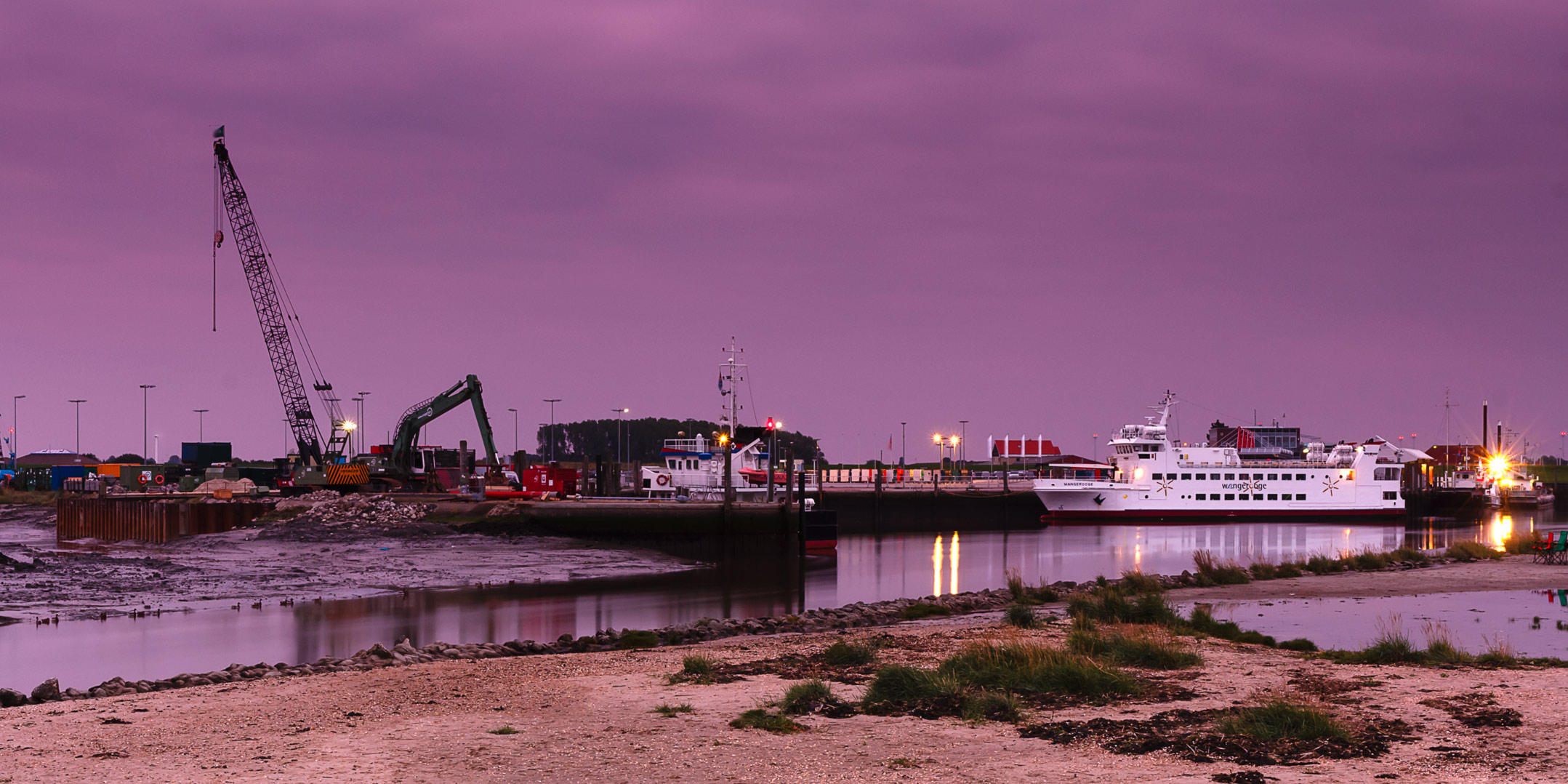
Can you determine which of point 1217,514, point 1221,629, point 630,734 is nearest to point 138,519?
point 1221,629

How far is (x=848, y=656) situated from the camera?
65.4 ft

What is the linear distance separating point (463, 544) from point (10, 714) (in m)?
41.6

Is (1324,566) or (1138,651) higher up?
(1138,651)

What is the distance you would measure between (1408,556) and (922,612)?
23.2m

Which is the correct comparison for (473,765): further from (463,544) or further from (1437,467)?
(1437,467)

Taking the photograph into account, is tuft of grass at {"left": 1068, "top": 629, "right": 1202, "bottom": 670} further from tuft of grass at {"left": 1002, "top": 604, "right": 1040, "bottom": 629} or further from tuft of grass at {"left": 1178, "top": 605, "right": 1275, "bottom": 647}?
tuft of grass at {"left": 1002, "top": 604, "right": 1040, "bottom": 629}

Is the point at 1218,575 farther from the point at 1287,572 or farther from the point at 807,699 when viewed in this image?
the point at 807,699

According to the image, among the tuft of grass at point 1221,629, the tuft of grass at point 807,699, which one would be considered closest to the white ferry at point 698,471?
the tuft of grass at point 1221,629

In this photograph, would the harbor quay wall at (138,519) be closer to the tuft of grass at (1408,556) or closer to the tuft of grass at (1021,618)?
the tuft of grass at (1021,618)

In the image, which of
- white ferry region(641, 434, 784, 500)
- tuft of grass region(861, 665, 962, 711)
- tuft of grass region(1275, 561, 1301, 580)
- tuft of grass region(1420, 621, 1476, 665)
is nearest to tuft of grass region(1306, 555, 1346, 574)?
tuft of grass region(1275, 561, 1301, 580)

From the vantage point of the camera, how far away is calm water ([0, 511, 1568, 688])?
25.8 metres

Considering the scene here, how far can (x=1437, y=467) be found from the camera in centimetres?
17038

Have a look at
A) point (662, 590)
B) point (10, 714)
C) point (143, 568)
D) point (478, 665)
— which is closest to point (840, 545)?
point (662, 590)

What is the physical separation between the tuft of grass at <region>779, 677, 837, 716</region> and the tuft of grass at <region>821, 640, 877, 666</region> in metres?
3.29
